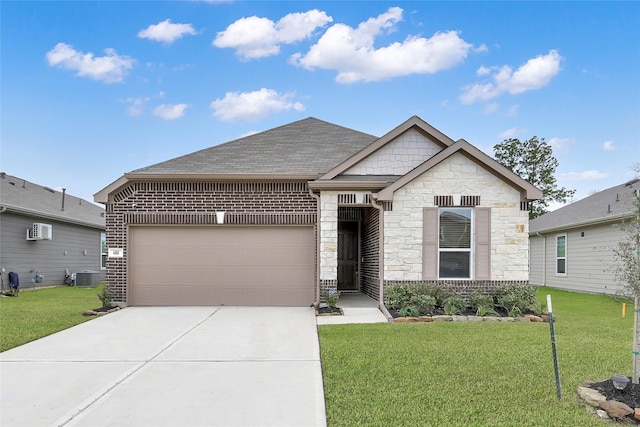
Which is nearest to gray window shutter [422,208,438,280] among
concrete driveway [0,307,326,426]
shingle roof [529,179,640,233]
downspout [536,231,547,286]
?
concrete driveway [0,307,326,426]

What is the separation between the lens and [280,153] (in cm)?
1295

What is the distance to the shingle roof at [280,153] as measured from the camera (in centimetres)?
1167

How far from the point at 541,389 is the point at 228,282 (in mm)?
8075

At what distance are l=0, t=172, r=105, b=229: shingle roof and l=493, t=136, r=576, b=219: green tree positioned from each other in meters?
27.9

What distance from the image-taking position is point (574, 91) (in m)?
16.1

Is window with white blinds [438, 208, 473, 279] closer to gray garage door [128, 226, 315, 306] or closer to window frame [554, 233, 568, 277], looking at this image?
gray garage door [128, 226, 315, 306]

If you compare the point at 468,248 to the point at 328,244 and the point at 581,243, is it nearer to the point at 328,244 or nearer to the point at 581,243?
the point at 328,244

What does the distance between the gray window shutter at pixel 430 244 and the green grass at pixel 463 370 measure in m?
1.71

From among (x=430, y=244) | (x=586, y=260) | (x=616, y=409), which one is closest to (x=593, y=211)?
(x=586, y=260)

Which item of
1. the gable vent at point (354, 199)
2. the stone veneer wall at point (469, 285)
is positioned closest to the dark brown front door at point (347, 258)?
the gable vent at point (354, 199)

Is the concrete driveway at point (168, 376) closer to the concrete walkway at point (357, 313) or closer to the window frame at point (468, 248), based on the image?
the concrete walkway at point (357, 313)

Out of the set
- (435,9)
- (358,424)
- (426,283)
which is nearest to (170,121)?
(435,9)

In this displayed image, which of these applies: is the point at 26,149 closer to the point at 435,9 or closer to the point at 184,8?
the point at 184,8

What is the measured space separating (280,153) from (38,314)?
7134mm
